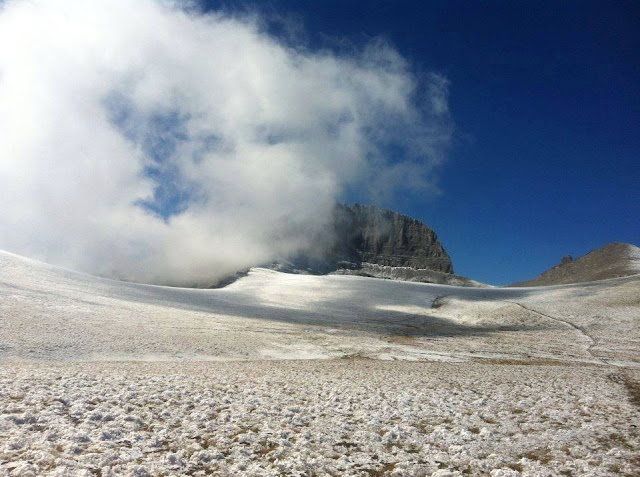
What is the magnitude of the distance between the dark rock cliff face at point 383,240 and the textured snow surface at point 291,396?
442 ft

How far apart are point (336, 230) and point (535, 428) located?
161303 mm

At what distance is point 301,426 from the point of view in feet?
25.4

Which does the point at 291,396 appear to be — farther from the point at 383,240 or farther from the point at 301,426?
the point at 383,240

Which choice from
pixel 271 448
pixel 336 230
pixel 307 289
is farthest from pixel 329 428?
pixel 336 230

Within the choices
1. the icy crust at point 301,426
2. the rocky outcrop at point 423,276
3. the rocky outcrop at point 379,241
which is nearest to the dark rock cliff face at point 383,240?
the rocky outcrop at point 379,241

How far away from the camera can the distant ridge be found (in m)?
80.4

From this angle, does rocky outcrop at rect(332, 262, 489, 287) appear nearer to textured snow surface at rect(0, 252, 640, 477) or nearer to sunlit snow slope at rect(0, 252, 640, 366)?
sunlit snow slope at rect(0, 252, 640, 366)

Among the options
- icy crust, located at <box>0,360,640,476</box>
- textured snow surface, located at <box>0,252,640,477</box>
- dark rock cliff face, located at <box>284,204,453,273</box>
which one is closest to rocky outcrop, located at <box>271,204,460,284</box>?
dark rock cliff face, located at <box>284,204,453,273</box>

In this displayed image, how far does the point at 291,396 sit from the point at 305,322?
21826mm

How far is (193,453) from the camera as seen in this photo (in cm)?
614

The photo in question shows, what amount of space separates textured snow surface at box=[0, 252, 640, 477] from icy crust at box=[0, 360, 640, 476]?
0.04 meters

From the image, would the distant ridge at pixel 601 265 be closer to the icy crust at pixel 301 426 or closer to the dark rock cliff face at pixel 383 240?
the dark rock cliff face at pixel 383 240

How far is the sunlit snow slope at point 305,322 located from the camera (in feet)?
60.7

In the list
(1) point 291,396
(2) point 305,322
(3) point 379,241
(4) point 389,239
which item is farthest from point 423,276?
(1) point 291,396
